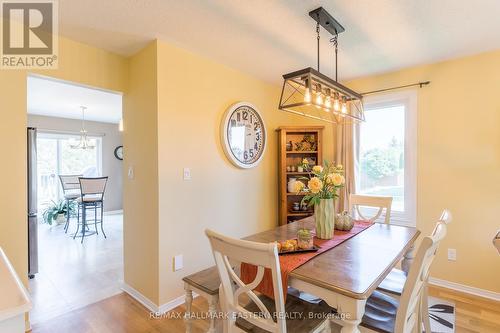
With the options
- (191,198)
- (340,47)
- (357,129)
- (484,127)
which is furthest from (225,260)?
(484,127)

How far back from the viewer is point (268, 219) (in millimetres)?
3465

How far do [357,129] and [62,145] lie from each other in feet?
21.1

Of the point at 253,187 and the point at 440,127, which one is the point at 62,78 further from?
the point at 440,127

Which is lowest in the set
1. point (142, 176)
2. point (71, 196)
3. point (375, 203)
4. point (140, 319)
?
point (140, 319)

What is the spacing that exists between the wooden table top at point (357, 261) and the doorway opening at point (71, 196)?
7.32ft

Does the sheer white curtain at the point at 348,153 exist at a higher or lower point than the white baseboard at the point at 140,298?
higher

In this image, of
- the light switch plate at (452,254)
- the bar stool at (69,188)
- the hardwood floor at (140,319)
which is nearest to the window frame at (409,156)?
the light switch plate at (452,254)

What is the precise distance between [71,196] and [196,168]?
409 cm

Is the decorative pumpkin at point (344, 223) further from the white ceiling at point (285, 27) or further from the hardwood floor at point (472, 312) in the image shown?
the white ceiling at point (285, 27)

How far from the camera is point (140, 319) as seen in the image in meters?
2.14

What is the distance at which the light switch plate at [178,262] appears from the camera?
92.4 inches

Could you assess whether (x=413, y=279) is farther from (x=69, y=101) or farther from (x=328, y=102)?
(x=69, y=101)

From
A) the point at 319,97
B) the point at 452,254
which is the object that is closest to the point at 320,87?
the point at 319,97

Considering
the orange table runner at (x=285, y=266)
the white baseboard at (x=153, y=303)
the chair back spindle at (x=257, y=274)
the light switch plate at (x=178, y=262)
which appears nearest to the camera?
the chair back spindle at (x=257, y=274)
